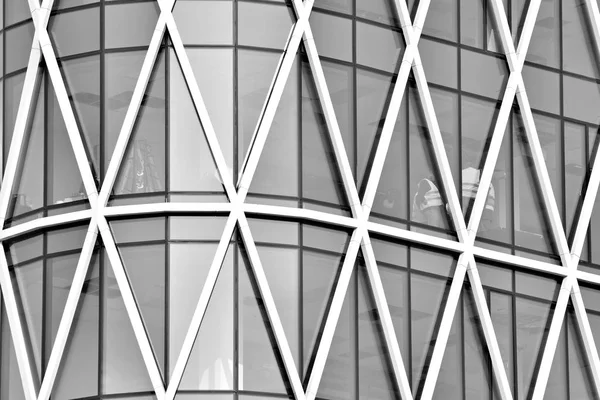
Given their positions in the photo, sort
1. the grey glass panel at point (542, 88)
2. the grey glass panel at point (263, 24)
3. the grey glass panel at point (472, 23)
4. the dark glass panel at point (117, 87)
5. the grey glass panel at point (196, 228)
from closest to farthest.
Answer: the grey glass panel at point (196, 228) → the dark glass panel at point (117, 87) → the grey glass panel at point (263, 24) → the grey glass panel at point (472, 23) → the grey glass panel at point (542, 88)

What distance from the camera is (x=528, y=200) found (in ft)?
124

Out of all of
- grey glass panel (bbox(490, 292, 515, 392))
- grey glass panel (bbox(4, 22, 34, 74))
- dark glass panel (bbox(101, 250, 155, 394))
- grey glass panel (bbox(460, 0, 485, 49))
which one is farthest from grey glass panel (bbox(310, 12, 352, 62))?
dark glass panel (bbox(101, 250, 155, 394))

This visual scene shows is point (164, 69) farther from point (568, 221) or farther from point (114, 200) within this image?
point (568, 221)

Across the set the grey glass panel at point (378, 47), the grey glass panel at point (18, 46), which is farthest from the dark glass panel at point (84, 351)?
the grey glass panel at point (378, 47)

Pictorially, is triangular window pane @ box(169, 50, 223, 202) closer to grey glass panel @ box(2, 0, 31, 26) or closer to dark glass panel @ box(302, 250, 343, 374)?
dark glass panel @ box(302, 250, 343, 374)

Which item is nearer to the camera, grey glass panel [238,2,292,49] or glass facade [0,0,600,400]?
glass facade [0,0,600,400]

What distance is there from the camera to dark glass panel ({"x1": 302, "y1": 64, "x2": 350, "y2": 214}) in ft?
112

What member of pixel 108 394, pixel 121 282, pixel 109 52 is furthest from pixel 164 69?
pixel 108 394

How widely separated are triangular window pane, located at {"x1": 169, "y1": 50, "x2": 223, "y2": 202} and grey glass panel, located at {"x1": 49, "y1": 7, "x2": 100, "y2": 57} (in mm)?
2177

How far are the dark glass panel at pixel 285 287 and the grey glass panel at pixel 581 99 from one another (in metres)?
9.12

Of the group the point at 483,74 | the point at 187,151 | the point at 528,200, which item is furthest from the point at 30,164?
the point at 528,200

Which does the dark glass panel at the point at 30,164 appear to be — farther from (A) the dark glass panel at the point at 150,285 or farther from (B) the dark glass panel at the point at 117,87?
(A) the dark glass panel at the point at 150,285

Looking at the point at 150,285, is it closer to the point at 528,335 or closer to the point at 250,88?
the point at 250,88

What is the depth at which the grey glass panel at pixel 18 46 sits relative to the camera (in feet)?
116
